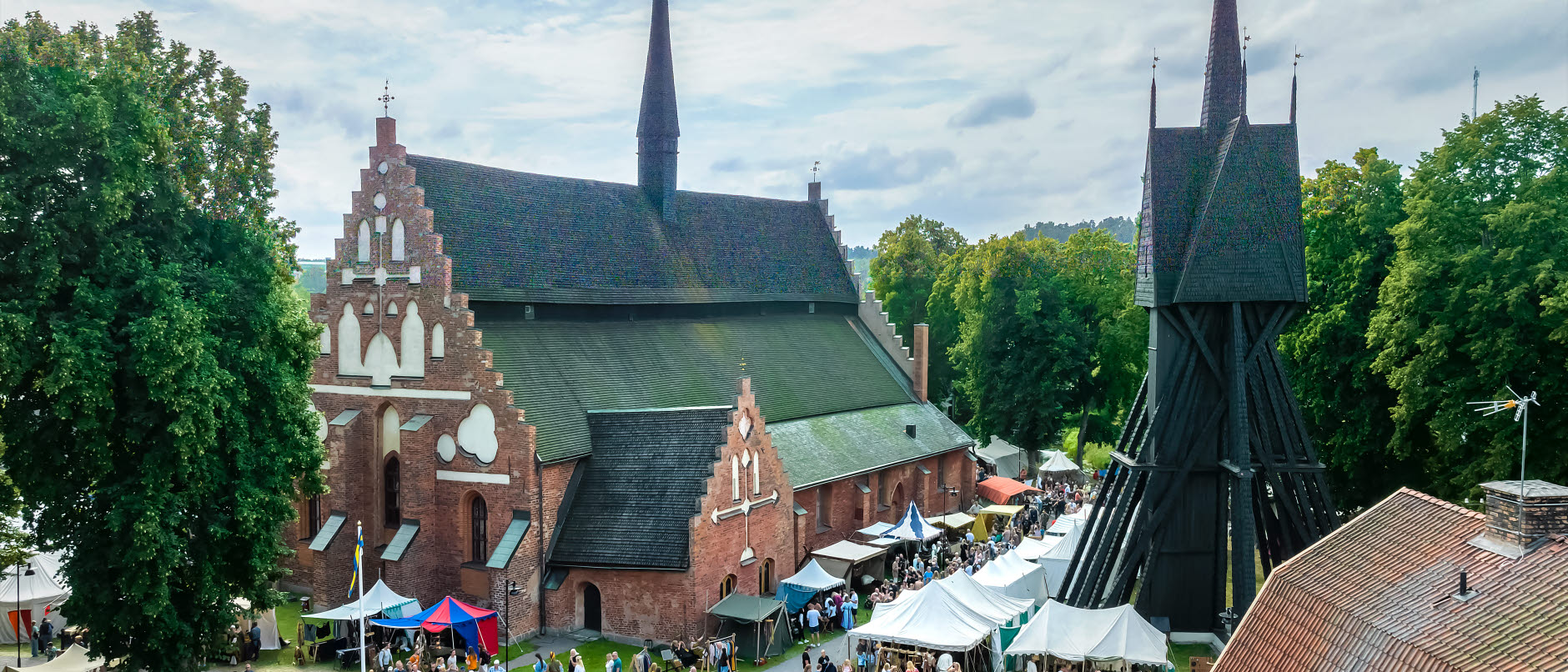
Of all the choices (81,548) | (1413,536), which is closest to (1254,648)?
(1413,536)

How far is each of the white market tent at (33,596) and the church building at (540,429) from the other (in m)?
5.55

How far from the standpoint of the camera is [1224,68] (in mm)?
25609

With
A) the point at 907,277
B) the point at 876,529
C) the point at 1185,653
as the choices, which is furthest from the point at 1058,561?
the point at 907,277

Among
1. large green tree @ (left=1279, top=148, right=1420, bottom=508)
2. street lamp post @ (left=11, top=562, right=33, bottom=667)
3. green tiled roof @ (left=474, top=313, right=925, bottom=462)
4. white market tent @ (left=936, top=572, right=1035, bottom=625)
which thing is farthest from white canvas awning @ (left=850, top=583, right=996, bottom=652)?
street lamp post @ (left=11, top=562, right=33, bottom=667)

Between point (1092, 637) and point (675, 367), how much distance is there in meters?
17.1

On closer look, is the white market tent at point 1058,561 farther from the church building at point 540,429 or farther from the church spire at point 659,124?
the church spire at point 659,124

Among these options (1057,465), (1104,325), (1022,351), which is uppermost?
(1104,325)

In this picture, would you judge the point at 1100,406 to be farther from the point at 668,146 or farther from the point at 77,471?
the point at 77,471

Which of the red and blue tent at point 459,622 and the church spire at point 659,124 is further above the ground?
the church spire at point 659,124

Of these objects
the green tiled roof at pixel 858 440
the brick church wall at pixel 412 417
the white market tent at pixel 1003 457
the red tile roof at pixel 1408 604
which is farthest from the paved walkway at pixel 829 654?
the white market tent at pixel 1003 457

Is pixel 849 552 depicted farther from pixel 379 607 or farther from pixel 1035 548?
pixel 379 607

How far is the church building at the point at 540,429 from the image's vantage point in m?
26.5

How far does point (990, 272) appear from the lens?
165 ft

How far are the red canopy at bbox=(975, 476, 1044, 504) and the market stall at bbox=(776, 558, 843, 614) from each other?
15.4 meters
